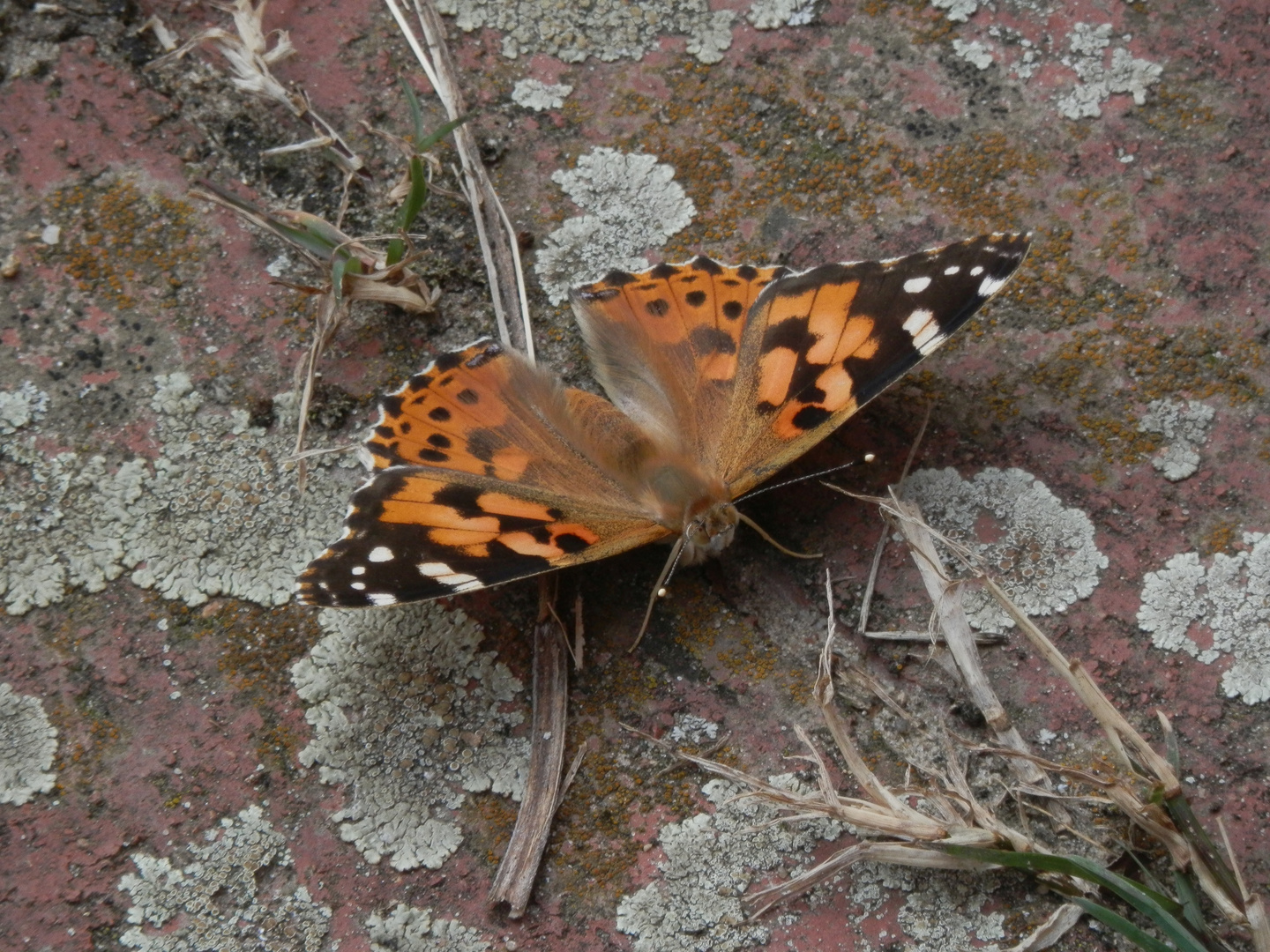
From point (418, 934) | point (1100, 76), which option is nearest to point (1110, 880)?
point (418, 934)

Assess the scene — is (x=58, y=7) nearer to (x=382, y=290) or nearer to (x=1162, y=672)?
(x=382, y=290)

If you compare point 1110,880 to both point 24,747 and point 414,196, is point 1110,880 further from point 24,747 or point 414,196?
point 24,747

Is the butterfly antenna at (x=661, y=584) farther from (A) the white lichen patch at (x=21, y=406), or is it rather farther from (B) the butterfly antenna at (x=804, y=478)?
(A) the white lichen patch at (x=21, y=406)

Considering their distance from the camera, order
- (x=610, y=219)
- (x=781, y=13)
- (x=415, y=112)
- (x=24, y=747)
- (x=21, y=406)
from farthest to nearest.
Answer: (x=781, y=13) < (x=610, y=219) < (x=415, y=112) < (x=21, y=406) < (x=24, y=747)

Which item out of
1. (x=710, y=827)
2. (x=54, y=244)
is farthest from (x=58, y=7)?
(x=710, y=827)

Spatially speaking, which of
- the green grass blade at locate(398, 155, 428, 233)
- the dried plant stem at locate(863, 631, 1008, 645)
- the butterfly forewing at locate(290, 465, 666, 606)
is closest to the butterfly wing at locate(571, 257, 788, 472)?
the butterfly forewing at locate(290, 465, 666, 606)
